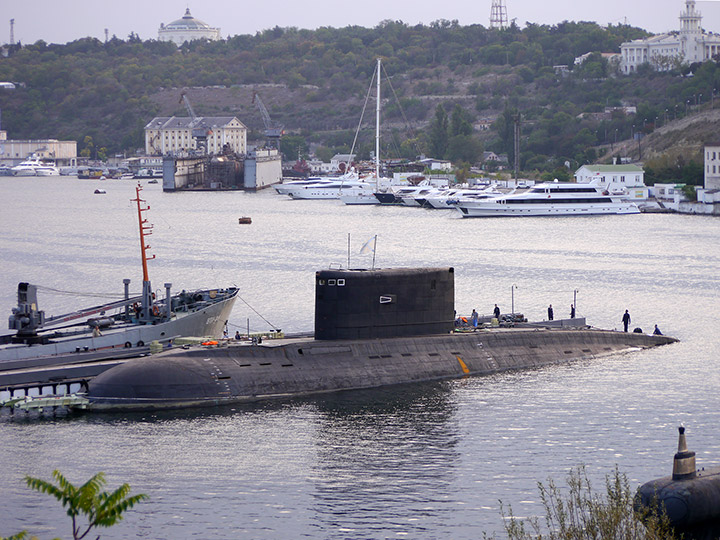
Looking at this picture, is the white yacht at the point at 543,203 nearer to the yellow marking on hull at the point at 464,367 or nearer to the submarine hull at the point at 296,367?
the submarine hull at the point at 296,367

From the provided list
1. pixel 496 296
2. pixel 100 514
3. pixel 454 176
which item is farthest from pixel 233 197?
pixel 100 514

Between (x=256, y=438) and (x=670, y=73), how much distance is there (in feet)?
580

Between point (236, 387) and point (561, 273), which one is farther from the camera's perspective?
point (561, 273)

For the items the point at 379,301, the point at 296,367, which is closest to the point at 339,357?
the point at 296,367

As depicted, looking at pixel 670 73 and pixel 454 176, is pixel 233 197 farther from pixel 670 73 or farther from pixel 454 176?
pixel 670 73

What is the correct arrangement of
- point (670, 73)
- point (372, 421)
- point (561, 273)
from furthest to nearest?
point (670, 73)
point (561, 273)
point (372, 421)

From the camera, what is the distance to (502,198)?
366 feet

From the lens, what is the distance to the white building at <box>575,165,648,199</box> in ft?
393

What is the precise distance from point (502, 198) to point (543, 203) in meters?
3.97

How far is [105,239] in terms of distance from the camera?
283 feet

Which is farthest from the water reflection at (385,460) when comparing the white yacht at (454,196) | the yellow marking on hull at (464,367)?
the white yacht at (454,196)

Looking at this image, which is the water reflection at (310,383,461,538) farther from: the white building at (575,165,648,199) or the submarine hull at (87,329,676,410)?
the white building at (575,165,648,199)

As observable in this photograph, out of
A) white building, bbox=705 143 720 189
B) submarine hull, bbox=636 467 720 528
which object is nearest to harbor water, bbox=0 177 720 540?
submarine hull, bbox=636 467 720 528

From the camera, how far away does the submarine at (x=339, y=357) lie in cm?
3238
